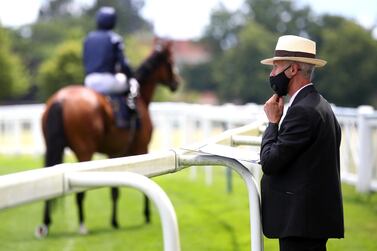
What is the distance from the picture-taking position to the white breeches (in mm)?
8945

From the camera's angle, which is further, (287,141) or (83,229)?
(83,229)

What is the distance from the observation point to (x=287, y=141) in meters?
2.97

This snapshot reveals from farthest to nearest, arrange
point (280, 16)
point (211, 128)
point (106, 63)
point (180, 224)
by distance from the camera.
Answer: point (280, 16) → point (211, 128) → point (106, 63) → point (180, 224)

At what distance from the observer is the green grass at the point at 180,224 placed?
691cm

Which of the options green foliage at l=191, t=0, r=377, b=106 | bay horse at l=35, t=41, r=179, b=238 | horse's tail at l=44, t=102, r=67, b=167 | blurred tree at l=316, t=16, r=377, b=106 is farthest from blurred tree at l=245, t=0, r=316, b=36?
horse's tail at l=44, t=102, r=67, b=167

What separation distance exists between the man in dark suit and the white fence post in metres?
6.62

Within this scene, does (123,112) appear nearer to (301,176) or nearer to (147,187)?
(301,176)

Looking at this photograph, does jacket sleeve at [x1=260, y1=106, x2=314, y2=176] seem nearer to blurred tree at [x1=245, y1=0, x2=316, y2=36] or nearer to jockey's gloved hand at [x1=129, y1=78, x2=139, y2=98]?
jockey's gloved hand at [x1=129, y1=78, x2=139, y2=98]

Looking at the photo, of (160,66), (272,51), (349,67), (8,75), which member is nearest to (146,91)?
(160,66)

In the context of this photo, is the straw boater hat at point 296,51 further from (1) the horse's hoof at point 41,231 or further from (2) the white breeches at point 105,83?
(2) the white breeches at point 105,83

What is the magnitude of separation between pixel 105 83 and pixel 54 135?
4.07ft

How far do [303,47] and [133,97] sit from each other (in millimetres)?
6179

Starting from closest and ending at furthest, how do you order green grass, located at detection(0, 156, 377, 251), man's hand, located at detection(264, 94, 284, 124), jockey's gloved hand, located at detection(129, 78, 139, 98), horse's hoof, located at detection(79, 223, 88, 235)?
man's hand, located at detection(264, 94, 284, 124) → green grass, located at detection(0, 156, 377, 251) → horse's hoof, located at detection(79, 223, 88, 235) → jockey's gloved hand, located at detection(129, 78, 139, 98)

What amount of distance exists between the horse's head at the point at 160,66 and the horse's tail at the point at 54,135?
1949 millimetres
